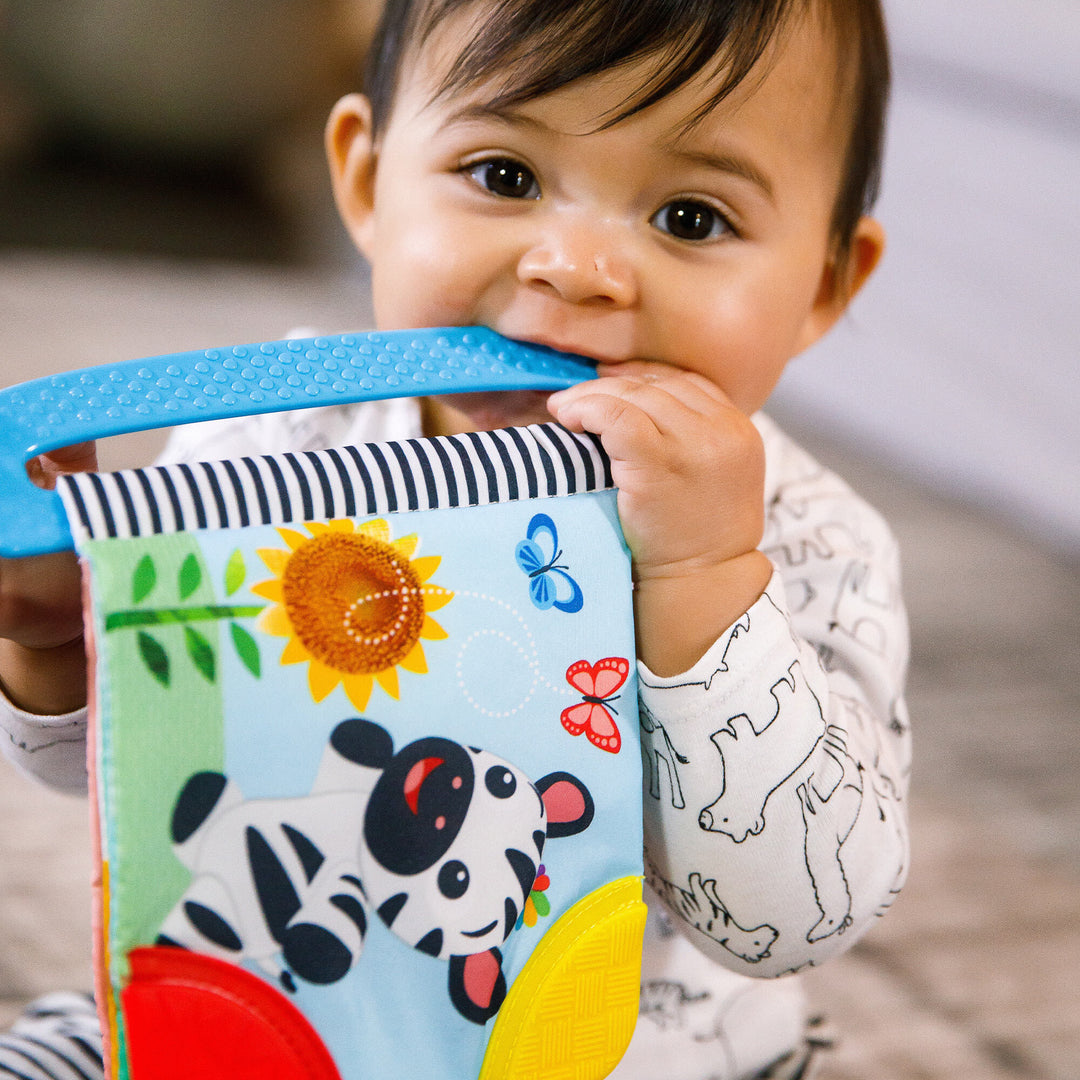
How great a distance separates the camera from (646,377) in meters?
0.53

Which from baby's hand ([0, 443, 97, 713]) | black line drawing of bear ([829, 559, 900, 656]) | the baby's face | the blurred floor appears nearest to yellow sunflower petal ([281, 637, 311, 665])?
baby's hand ([0, 443, 97, 713])

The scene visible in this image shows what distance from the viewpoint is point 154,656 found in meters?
0.37

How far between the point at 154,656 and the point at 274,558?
1.9 inches

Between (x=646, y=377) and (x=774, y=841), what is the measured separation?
20cm

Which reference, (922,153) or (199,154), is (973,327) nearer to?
(922,153)

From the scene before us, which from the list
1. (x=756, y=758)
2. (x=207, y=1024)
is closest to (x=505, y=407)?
(x=756, y=758)

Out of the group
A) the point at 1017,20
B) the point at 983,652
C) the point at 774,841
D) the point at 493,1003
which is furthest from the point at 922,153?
the point at 493,1003

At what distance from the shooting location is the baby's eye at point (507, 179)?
21.9 inches

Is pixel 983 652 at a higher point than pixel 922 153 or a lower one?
lower

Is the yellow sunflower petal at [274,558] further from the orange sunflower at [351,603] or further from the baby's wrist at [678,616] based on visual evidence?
the baby's wrist at [678,616]

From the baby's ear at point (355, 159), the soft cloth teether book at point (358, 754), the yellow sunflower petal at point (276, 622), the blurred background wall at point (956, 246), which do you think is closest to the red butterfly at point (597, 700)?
the soft cloth teether book at point (358, 754)

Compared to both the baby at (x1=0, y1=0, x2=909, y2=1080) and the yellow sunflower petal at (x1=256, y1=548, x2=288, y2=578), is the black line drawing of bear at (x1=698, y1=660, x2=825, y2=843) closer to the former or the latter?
the baby at (x1=0, y1=0, x2=909, y2=1080)

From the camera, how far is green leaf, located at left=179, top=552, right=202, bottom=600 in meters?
0.38

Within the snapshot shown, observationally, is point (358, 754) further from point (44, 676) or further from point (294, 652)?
point (44, 676)
